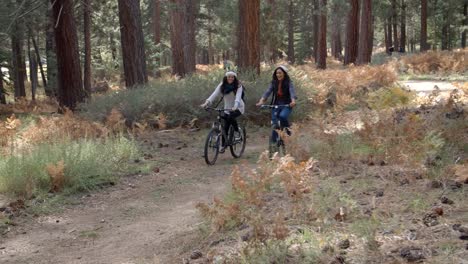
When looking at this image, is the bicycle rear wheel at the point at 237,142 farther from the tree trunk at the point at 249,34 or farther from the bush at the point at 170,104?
the tree trunk at the point at 249,34

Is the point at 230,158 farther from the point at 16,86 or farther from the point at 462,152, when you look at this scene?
the point at 16,86

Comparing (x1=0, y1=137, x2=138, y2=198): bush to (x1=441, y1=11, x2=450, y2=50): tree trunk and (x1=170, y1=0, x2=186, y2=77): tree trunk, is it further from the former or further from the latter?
(x1=441, y1=11, x2=450, y2=50): tree trunk

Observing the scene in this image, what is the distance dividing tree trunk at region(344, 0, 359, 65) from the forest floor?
1819 cm

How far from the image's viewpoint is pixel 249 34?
49.9 ft

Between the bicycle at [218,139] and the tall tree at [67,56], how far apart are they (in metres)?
6.83

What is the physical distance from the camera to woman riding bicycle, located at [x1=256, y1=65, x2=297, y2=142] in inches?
365

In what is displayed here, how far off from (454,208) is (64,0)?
12.8m

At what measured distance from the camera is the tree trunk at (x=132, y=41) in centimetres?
1535

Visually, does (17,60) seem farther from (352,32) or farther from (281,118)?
(281,118)

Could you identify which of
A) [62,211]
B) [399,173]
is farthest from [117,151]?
[399,173]

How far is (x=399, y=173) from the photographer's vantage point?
608 cm

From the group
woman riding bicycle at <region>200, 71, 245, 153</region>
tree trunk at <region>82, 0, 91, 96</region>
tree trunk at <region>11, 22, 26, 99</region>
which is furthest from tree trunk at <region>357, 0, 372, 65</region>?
tree trunk at <region>11, 22, 26, 99</region>

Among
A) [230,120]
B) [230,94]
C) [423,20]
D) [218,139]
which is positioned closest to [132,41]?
[230,94]

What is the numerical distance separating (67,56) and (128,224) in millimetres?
9765
